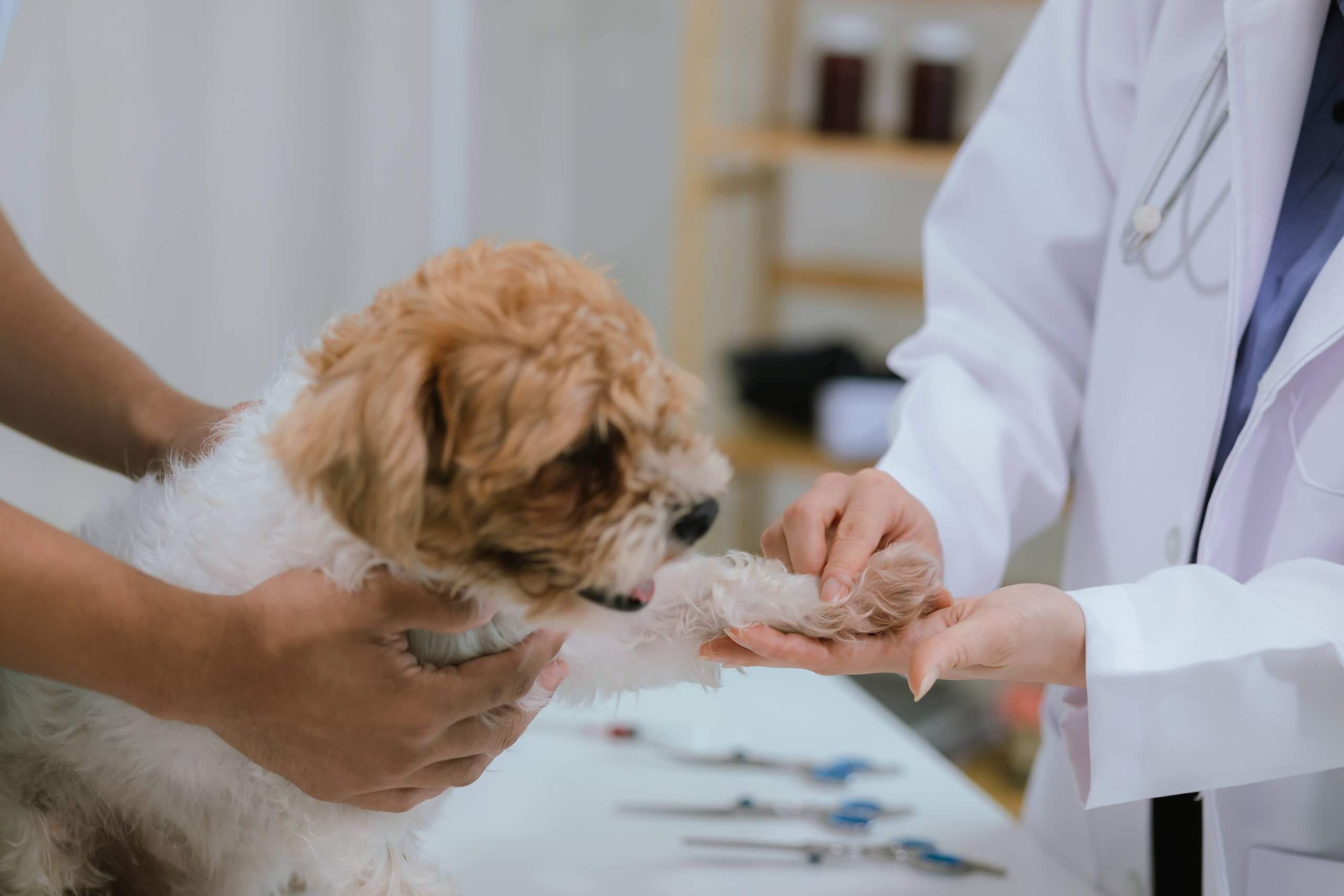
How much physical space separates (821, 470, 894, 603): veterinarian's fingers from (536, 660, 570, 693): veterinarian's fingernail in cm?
25

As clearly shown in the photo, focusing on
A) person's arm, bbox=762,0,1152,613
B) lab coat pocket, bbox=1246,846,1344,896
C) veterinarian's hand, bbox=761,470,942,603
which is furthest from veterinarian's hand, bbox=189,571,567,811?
lab coat pocket, bbox=1246,846,1344,896

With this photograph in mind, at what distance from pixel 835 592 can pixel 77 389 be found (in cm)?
71

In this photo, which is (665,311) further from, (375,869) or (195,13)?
(375,869)

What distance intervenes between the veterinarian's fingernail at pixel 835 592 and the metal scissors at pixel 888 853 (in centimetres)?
30

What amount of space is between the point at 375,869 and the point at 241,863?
0.14 meters

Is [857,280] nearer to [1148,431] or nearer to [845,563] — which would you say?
[1148,431]

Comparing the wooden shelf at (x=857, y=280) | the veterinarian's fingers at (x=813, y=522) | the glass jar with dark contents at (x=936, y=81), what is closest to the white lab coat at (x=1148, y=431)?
the veterinarian's fingers at (x=813, y=522)

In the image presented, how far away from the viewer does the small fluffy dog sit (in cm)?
72

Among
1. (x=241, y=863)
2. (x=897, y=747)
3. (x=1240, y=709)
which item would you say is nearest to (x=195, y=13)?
(x=241, y=863)

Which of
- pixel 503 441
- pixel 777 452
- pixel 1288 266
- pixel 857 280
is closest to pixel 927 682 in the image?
pixel 503 441

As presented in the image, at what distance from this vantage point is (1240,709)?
91 centimetres

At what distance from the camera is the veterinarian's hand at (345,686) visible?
2.40 feet

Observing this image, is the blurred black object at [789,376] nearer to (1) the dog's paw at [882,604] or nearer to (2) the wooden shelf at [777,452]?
(2) the wooden shelf at [777,452]

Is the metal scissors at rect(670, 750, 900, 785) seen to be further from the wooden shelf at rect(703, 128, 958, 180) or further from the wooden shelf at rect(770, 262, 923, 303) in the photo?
the wooden shelf at rect(770, 262, 923, 303)
